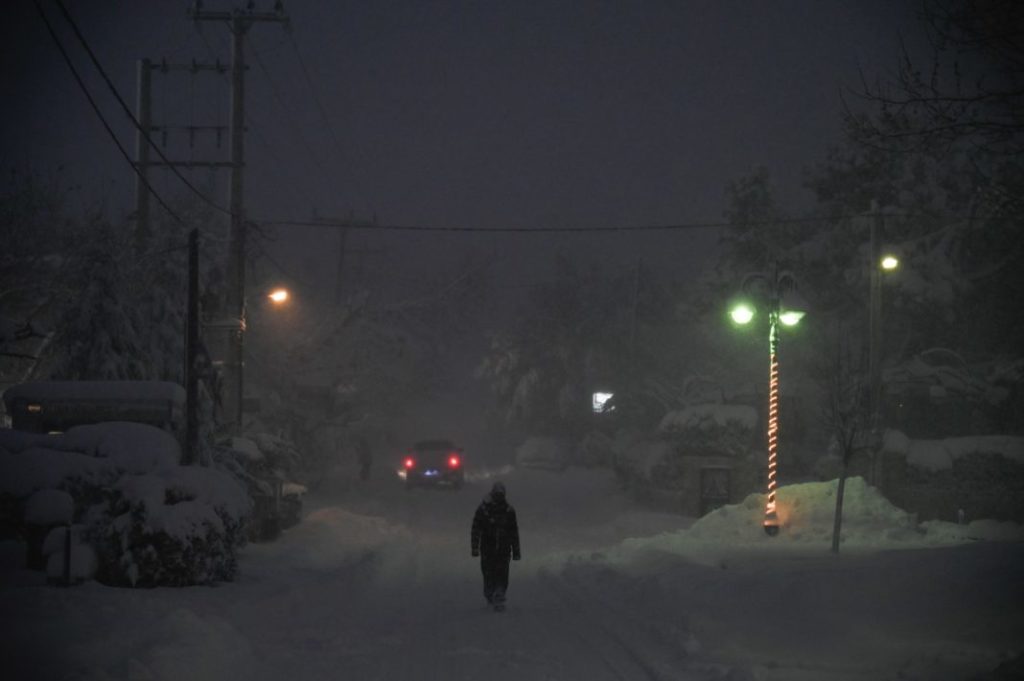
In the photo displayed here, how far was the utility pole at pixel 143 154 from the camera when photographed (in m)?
25.2

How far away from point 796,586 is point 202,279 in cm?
2030

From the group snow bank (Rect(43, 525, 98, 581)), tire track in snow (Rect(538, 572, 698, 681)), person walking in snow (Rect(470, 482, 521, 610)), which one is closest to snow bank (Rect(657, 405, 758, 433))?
tire track in snow (Rect(538, 572, 698, 681))

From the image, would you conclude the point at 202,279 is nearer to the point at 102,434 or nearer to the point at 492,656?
the point at 102,434

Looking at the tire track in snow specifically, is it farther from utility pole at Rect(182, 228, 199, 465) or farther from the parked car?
the parked car

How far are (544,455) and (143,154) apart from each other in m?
33.7

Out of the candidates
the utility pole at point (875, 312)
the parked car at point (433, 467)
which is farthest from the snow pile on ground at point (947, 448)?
the parked car at point (433, 467)

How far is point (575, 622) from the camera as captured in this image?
474 inches

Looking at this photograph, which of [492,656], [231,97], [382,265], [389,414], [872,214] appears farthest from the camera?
[382,265]

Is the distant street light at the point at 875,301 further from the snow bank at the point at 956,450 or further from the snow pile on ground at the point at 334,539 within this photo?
the snow pile on ground at the point at 334,539

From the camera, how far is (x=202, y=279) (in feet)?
89.0

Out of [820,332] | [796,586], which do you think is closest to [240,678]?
[796,586]

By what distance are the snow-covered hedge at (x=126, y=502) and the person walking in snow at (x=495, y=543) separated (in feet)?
11.9

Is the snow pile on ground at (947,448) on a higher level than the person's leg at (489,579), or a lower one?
higher

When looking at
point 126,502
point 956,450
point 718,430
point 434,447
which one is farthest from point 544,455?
point 126,502
